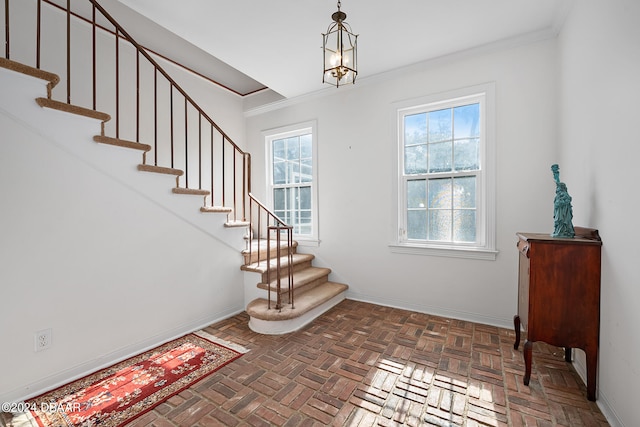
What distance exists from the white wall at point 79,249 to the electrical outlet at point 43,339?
0.10 ft

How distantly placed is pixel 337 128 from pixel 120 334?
3.24 m

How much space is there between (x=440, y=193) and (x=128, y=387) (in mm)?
3341

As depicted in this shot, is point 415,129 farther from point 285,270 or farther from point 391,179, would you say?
point 285,270

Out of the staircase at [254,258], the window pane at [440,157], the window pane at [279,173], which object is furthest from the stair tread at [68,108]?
the window pane at [440,157]

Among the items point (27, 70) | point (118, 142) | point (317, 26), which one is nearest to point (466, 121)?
point (317, 26)

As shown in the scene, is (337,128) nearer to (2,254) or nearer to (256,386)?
(256,386)

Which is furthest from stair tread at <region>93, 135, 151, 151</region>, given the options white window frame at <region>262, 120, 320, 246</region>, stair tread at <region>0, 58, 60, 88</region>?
white window frame at <region>262, 120, 320, 246</region>

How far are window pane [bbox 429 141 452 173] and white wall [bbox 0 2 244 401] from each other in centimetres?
→ 264

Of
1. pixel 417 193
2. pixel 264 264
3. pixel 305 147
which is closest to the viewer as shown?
pixel 417 193

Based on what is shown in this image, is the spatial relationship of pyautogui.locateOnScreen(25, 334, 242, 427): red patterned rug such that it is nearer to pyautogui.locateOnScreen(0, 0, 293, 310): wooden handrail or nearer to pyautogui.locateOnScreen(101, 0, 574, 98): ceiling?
pyautogui.locateOnScreen(0, 0, 293, 310): wooden handrail

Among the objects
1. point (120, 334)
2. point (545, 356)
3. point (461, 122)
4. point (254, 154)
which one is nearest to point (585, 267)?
point (545, 356)

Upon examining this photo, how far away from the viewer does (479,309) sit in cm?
294

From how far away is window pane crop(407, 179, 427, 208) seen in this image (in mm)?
3262

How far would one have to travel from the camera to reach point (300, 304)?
118 inches
